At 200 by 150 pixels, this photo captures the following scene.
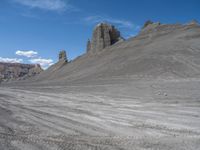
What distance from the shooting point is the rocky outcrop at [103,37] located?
8394 cm

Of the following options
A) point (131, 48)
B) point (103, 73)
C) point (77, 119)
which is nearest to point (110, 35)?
point (131, 48)

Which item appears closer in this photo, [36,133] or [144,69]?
[36,133]

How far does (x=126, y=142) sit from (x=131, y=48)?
60000 mm

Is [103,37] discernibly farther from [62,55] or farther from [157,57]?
[157,57]

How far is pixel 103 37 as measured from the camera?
8712 cm

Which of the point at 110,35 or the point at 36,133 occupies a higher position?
the point at 110,35

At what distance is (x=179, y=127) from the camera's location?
1091 cm

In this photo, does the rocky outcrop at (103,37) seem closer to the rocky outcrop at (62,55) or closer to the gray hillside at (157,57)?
the gray hillside at (157,57)

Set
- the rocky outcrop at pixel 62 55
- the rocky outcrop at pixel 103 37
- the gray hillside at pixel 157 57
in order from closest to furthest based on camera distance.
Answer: the gray hillside at pixel 157 57 < the rocky outcrop at pixel 103 37 < the rocky outcrop at pixel 62 55

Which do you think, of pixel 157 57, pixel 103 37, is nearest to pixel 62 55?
pixel 103 37

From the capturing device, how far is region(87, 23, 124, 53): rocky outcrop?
83938mm

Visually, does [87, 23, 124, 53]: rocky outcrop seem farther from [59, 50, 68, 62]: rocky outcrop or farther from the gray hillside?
[59, 50, 68, 62]: rocky outcrop

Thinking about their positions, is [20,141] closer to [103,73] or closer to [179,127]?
[179,127]

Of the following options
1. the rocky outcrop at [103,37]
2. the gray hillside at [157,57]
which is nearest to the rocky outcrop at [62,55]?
the rocky outcrop at [103,37]
